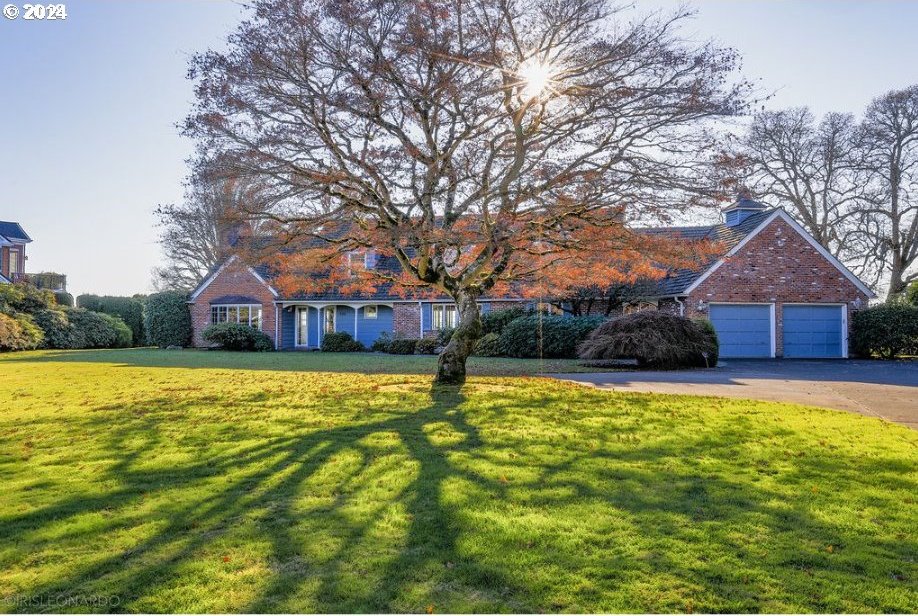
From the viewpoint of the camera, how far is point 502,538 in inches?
161

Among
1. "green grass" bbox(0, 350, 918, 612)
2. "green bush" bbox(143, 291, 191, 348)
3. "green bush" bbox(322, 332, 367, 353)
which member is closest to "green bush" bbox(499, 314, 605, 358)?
"green bush" bbox(322, 332, 367, 353)

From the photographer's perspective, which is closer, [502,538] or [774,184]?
[502,538]

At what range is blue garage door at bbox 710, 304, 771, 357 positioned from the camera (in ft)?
78.8

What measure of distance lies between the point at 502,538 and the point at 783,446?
175 inches

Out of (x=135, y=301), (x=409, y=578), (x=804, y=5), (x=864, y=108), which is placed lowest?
(x=409, y=578)

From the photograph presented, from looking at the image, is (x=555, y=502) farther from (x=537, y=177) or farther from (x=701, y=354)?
(x=701, y=354)

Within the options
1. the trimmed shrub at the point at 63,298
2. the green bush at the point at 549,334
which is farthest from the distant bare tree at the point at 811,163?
the trimmed shrub at the point at 63,298

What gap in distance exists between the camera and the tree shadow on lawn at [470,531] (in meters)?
3.31

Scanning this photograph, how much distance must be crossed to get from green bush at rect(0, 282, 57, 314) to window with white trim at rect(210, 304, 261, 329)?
27.8ft

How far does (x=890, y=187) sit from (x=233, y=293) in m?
33.5

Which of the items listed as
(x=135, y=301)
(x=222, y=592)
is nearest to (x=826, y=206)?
(x=222, y=592)

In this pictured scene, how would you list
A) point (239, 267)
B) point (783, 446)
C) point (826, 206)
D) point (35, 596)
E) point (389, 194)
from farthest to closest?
point (826, 206) → point (239, 267) → point (389, 194) → point (783, 446) → point (35, 596)

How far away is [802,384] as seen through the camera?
13477 mm

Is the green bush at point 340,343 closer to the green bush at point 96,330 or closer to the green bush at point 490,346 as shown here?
the green bush at point 490,346
